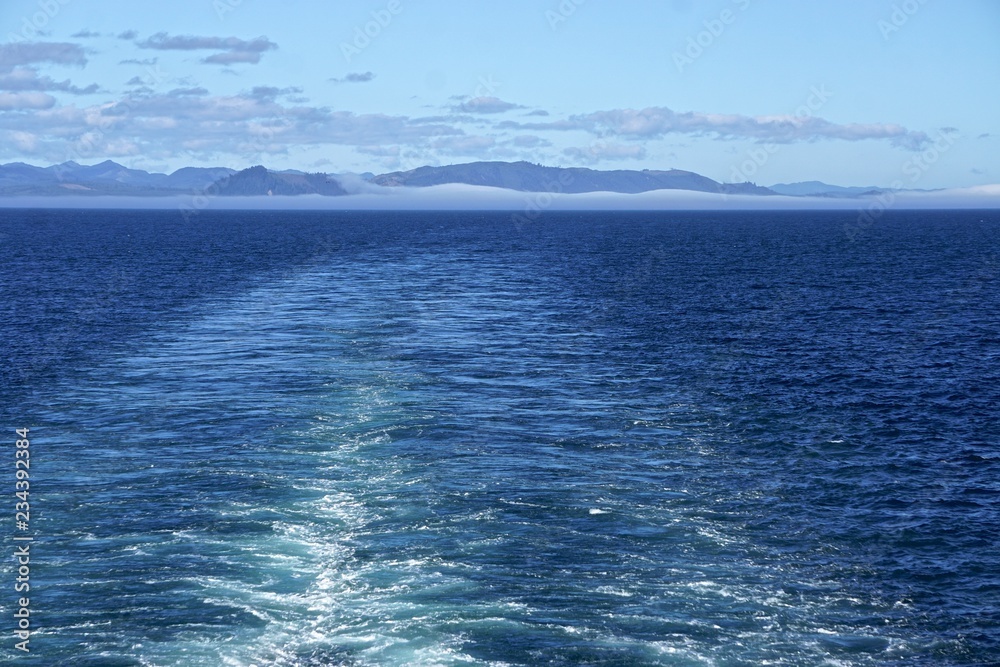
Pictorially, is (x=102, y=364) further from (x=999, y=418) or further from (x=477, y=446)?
(x=999, y=418)

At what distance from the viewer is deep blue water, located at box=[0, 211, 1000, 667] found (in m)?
24.6

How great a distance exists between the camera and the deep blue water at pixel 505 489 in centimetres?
2456

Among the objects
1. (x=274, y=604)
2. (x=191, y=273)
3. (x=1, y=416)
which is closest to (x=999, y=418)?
(x=274, y=604)

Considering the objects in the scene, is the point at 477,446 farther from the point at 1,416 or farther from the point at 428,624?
the point at 1,416

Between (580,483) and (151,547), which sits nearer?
(151,547)

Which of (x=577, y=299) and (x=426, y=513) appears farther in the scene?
(x=577, y=299)

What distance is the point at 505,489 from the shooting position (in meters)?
35.3

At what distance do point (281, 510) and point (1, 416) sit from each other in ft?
69.2

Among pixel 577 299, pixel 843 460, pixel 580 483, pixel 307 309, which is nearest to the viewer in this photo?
pixel 580 483

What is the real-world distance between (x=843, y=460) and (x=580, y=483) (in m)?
12.5

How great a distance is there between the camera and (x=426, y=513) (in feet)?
107

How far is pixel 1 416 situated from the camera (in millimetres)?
44719

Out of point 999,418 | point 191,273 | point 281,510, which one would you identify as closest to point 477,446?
point 281,510

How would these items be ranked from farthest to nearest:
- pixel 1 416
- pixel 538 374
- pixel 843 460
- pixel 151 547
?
pixel 538 374, pixel 1 416, pixel 843 460, pixel 151 547
